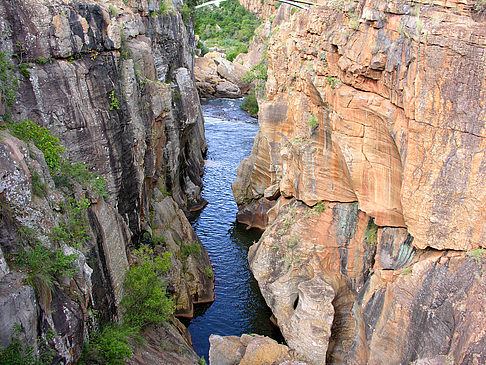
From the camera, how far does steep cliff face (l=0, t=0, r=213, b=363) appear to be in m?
11.0

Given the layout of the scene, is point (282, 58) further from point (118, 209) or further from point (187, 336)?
point (187, 336)

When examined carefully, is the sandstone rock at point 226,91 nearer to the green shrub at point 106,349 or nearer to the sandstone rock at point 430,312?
the sandstone rock at point 430,312

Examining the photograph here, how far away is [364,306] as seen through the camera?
16.8 metres

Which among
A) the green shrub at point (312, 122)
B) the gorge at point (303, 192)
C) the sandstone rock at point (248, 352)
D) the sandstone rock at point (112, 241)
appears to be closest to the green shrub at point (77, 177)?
the gorge at point (303, 192)

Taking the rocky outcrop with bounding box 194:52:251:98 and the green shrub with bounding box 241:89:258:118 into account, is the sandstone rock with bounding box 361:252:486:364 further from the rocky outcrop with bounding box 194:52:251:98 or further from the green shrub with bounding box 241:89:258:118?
the rocky outcrop with bounding box 194:52:251:98

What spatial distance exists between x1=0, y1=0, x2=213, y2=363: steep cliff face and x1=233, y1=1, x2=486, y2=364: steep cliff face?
605cm

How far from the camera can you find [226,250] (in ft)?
93.9

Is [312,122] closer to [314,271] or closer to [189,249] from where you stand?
[314,271]

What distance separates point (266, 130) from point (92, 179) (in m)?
13.4

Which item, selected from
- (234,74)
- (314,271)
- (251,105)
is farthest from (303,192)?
(234,74)

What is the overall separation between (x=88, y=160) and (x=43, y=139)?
2768mm

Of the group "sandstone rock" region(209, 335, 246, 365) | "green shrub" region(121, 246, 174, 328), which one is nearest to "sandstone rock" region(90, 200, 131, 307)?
"green shrub" region(121, 246, 174, 328)

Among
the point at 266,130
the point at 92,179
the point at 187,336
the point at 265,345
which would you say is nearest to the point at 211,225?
the point at 266,130

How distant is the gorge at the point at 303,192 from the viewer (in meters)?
12.1
